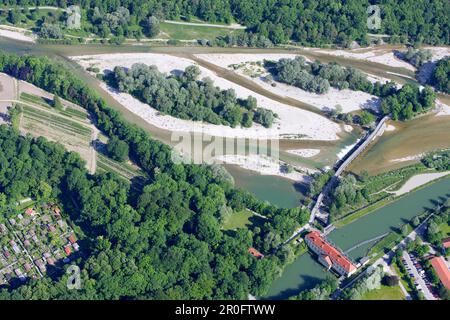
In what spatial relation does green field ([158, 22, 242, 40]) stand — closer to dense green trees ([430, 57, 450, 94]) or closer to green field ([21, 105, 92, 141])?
green field ([21, 105, 92, 141])

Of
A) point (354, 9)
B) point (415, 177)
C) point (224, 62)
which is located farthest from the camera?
point (354, 9)

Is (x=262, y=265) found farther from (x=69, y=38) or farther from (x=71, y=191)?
(x=69, y=38)

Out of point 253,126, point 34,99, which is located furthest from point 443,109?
A: point 34,99

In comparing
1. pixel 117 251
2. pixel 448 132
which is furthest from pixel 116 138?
pixel 448 132

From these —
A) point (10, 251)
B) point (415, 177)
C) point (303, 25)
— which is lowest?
point (10, 251)

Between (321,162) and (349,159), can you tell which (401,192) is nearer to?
(349,159)

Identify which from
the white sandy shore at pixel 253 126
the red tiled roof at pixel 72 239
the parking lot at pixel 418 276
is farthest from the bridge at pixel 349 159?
the red tiled roof at pixel 72 239
